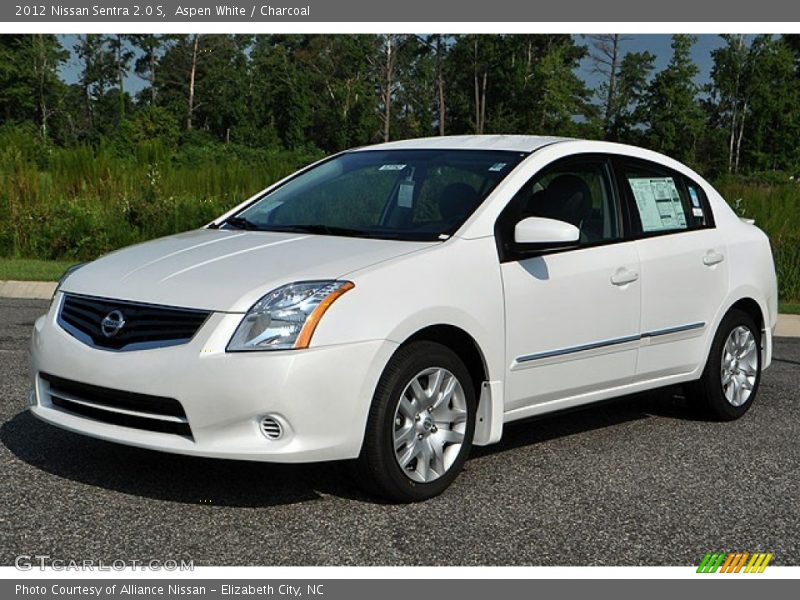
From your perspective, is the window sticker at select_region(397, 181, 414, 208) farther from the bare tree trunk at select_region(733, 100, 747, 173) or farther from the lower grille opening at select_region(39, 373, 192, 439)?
the bare tree trunk at select_region(733, 100, 747, 173)

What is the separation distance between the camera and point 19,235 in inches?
715

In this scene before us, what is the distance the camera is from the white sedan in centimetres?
502

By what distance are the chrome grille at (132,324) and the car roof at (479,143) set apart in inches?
87.4

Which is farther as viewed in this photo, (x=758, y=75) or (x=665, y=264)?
(x=758, y=75)

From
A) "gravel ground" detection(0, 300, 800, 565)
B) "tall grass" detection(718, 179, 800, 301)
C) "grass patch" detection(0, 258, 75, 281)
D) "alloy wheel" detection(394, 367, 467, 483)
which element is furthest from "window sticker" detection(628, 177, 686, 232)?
"tall grass" detection(718, 179, 800, 301)

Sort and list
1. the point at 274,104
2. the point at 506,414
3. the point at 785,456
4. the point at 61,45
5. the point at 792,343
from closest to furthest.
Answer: the point at 506,414 < the point at 785,456 < the point at 792,343 < the point at 61,45 < the point at 274,104

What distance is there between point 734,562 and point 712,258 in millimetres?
2823

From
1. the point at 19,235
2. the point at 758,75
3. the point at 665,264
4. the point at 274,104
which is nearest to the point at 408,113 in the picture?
the point at 274,104

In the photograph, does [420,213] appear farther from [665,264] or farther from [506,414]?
[665,264]

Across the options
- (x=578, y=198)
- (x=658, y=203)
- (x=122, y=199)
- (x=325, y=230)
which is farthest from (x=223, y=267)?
(x=122, y=199)

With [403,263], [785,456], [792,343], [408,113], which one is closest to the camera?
[403,263]

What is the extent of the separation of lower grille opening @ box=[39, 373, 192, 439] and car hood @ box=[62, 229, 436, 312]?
422 millimetres

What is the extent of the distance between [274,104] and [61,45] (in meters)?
16.2

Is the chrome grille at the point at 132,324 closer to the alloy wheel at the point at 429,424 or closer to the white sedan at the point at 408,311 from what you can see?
the white sedan at the point at 408,311
